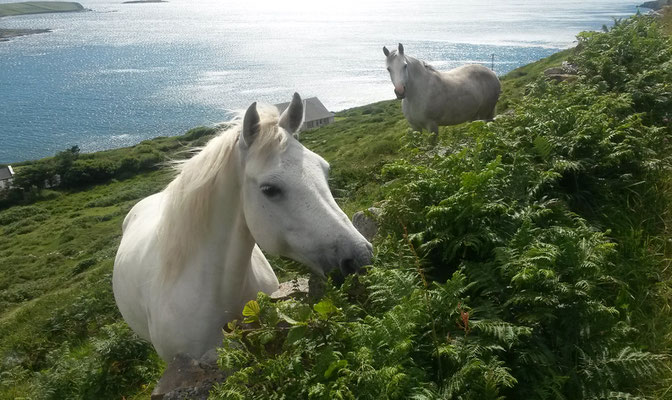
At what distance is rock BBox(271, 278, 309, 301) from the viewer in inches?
139

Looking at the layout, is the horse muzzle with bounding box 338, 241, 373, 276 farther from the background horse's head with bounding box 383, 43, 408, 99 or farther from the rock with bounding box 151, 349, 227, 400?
the background horse's head with bounding box 383, 43, 408, 99

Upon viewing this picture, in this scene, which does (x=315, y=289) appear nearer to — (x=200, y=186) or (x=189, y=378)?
(x=189, y=378)

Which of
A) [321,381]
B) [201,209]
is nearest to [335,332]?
[321,381]

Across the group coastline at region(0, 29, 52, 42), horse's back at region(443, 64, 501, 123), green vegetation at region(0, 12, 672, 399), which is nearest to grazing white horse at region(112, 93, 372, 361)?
green vegetation at region(0, 12, 672, 399)

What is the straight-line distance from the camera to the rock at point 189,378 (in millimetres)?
2953

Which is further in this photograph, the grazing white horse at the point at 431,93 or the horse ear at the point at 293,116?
the grazing white horse at the point at 431,93

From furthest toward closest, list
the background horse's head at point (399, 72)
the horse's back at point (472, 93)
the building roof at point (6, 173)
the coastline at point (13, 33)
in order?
the coastline at point (13, 33) → the building roof at point (6, 173) → the horse's back at point (472, 93) → the background horse's head at point (399, 72)

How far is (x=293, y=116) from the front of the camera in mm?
3568

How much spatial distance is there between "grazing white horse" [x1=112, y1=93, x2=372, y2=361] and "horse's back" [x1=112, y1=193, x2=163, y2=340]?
Answer: 0.09m

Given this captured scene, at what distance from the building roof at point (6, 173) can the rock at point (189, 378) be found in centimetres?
7912

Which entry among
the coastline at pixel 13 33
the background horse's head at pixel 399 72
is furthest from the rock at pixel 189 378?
the coastline at pixel 13 33

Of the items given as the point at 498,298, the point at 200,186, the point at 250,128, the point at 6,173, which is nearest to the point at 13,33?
the point at 6,173

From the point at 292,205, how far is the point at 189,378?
4.71 ft

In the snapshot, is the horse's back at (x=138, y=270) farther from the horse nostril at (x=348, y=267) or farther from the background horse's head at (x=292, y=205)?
the horse nostril at (x=348, y=267)
